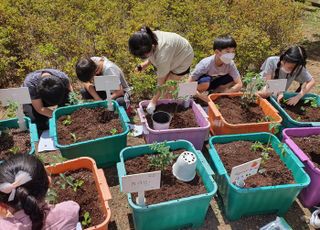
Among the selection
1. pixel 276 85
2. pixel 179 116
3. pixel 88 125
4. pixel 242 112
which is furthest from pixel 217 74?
pixel 88 125

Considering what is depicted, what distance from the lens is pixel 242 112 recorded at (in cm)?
316

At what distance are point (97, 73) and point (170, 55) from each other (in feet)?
2.52

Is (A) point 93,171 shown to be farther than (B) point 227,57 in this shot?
No

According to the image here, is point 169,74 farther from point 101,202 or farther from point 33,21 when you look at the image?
point 33,21

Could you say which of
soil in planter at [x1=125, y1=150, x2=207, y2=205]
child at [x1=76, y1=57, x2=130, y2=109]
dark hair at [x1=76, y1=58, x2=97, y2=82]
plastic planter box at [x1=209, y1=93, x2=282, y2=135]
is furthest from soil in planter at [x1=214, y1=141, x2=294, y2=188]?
dark hair at [x1=76, y1=58, x2=97, y2=82]

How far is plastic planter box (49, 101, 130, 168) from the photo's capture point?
257 centimetres

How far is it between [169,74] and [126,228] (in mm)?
1705

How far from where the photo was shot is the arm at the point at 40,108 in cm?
300

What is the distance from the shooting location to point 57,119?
2.94m

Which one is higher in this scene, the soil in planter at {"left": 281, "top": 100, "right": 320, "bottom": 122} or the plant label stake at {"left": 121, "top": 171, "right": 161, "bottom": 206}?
the plant label stake at {"left": 121, "top": 171, "right": 161, "bottom": 206}

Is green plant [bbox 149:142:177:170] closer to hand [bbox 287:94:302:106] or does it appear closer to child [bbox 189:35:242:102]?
child [bbox 189:35:242:102]

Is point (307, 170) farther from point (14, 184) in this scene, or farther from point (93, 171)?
point (14, 184)

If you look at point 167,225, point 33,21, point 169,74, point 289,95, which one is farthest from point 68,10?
point 167,225

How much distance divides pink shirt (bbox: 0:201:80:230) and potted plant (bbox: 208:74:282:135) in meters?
1.62
